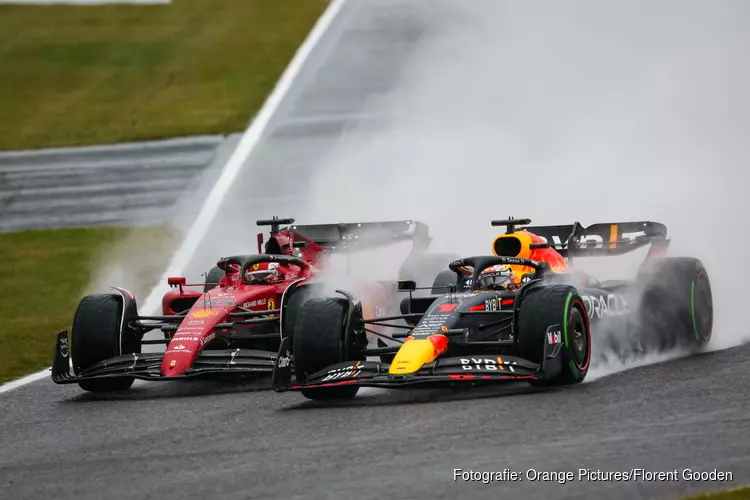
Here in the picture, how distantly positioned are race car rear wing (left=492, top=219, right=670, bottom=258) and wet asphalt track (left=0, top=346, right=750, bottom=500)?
281 cm

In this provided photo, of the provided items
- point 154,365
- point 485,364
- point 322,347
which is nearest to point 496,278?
point 485,364

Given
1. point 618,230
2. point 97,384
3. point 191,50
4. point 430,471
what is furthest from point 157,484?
point 191,50

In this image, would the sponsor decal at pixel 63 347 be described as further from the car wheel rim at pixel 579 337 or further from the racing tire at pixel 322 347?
the car wheel rim at pixel 579 337

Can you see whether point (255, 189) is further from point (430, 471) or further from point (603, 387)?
point (430, 471)

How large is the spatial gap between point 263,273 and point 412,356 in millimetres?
4251

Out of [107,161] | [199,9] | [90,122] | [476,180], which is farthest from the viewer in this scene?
[199,9]

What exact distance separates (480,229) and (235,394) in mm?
9156

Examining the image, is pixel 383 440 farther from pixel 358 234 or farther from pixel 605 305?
pixel 358 234

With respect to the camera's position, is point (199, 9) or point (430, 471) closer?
point (430, 471)

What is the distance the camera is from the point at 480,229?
2253cm

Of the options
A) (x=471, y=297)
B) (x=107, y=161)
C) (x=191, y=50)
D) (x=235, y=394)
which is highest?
(x=191, y=50)

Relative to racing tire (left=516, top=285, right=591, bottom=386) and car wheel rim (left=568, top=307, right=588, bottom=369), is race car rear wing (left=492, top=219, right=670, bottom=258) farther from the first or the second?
racing tire (left=516, top=285, right=591, bottom=386)

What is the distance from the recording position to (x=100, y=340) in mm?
14766

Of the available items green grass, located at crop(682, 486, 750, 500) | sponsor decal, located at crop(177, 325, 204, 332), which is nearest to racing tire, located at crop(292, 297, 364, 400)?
sponsor decal, located at crop(177, 325, 204, 332)
